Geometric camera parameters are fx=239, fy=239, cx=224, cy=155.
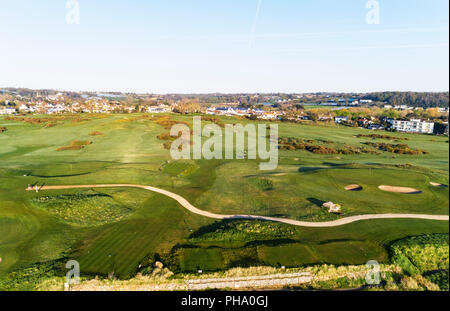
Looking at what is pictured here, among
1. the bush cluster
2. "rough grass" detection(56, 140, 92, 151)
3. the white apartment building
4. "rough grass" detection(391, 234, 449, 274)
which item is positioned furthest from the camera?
the white apartment building

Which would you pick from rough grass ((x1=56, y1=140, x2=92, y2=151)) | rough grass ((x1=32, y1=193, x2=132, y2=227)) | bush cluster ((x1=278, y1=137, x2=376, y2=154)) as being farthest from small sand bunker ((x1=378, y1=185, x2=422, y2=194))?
rough grass ((x1=56, y1=140, x2=92, y2=151))

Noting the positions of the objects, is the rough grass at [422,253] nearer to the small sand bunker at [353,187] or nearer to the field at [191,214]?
the field at [191,214]

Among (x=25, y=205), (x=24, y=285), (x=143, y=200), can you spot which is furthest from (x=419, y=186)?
(x=25, y=205)

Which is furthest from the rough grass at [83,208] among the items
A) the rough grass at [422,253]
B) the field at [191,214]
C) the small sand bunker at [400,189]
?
the small sand bunker at [400,189]

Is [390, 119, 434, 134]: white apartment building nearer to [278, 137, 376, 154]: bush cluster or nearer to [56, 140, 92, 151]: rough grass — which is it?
[278, 137, 376, 154]: bush cluster

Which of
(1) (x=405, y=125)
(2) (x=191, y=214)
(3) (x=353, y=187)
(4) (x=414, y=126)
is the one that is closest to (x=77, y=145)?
(2) (x=191, y=214)
